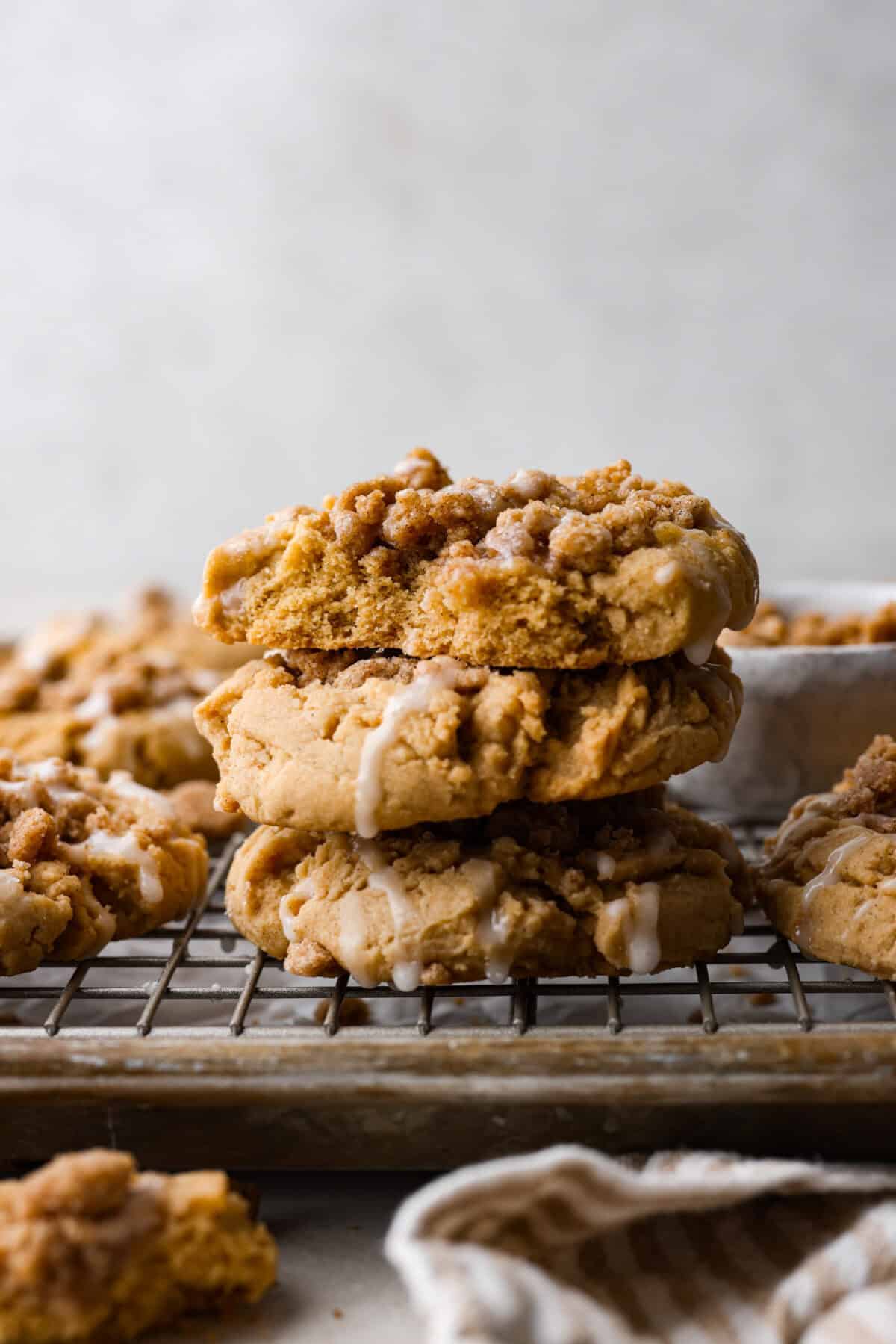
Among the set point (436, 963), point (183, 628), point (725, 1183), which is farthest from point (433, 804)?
point (183, 628)

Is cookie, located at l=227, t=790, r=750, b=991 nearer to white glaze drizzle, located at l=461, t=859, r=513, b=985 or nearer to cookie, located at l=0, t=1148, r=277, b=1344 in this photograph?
white glaze drizzle, located at l=461, t=859, r=513, b=985

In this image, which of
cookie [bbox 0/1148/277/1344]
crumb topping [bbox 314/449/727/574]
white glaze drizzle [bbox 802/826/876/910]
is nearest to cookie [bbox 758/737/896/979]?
white glaze drizzle [bbox 802/826/876/910]

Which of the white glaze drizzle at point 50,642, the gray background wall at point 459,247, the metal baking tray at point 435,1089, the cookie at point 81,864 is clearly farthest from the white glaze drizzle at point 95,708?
the gray background wall at point 459,247

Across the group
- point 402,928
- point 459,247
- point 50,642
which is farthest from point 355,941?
point 459,247

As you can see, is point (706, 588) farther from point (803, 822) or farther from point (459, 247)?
point (459, 247)

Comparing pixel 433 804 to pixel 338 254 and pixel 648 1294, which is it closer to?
pixel 648 1294
